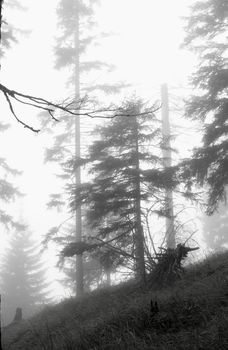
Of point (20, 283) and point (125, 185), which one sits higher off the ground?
point (20, 283)

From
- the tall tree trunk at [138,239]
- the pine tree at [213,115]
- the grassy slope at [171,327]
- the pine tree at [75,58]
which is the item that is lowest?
the grassy slope at [171,327]

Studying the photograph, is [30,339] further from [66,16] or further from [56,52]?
[66,16]

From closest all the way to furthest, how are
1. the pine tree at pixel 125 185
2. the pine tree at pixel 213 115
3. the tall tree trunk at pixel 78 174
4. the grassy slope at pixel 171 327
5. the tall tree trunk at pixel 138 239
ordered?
the grassy slope at pixel 171 327, the tall tree trunk at pixel 138 239, the pine tree at pixel 125 185, the pine tree at pixel 213 115, the tall tree trunk at pixel 78 174

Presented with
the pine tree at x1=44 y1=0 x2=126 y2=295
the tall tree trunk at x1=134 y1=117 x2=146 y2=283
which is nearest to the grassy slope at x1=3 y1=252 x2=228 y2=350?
the tall tree trunk at x1=134 y1=117 x2=146 y2=283

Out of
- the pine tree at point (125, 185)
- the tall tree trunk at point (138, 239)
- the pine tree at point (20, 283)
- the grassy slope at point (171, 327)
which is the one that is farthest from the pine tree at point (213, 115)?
the pine tree at point (20, 283)

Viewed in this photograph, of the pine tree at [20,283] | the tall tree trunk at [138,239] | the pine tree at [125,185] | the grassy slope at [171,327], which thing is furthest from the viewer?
the pine tree at [20,283]

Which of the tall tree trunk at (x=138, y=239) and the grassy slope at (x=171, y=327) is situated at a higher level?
the tall tree trunk at (x=138, y=239)

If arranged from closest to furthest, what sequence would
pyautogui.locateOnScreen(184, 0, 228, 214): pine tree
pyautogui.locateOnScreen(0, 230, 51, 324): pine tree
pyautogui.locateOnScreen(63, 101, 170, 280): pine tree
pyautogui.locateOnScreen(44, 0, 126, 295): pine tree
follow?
pyautogui.locateOnScreen(63, 101, 170, 280): pine tree < pyautogui.locateOnScreen(184, 0, 228, 214): pine tree < pyautogui.locateOnScreen(44, 0, 126, 295): pine tree < pyautogui.locateOnScreen(0, 230, 51, 324): pine tree

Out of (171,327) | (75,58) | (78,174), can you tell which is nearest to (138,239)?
(171,327)

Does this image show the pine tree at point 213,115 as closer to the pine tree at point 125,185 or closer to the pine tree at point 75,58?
the pine tree at point 125,185

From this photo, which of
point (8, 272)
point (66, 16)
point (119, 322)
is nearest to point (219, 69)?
point (119, 322)

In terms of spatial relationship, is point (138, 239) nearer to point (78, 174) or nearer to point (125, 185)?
point (125, 185)

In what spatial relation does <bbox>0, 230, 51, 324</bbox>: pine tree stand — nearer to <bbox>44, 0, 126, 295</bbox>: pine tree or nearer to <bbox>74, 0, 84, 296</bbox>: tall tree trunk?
<bbox>44, 0, 126, 295</bbox>: pine tree

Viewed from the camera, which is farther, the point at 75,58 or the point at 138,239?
the point at 75,58
